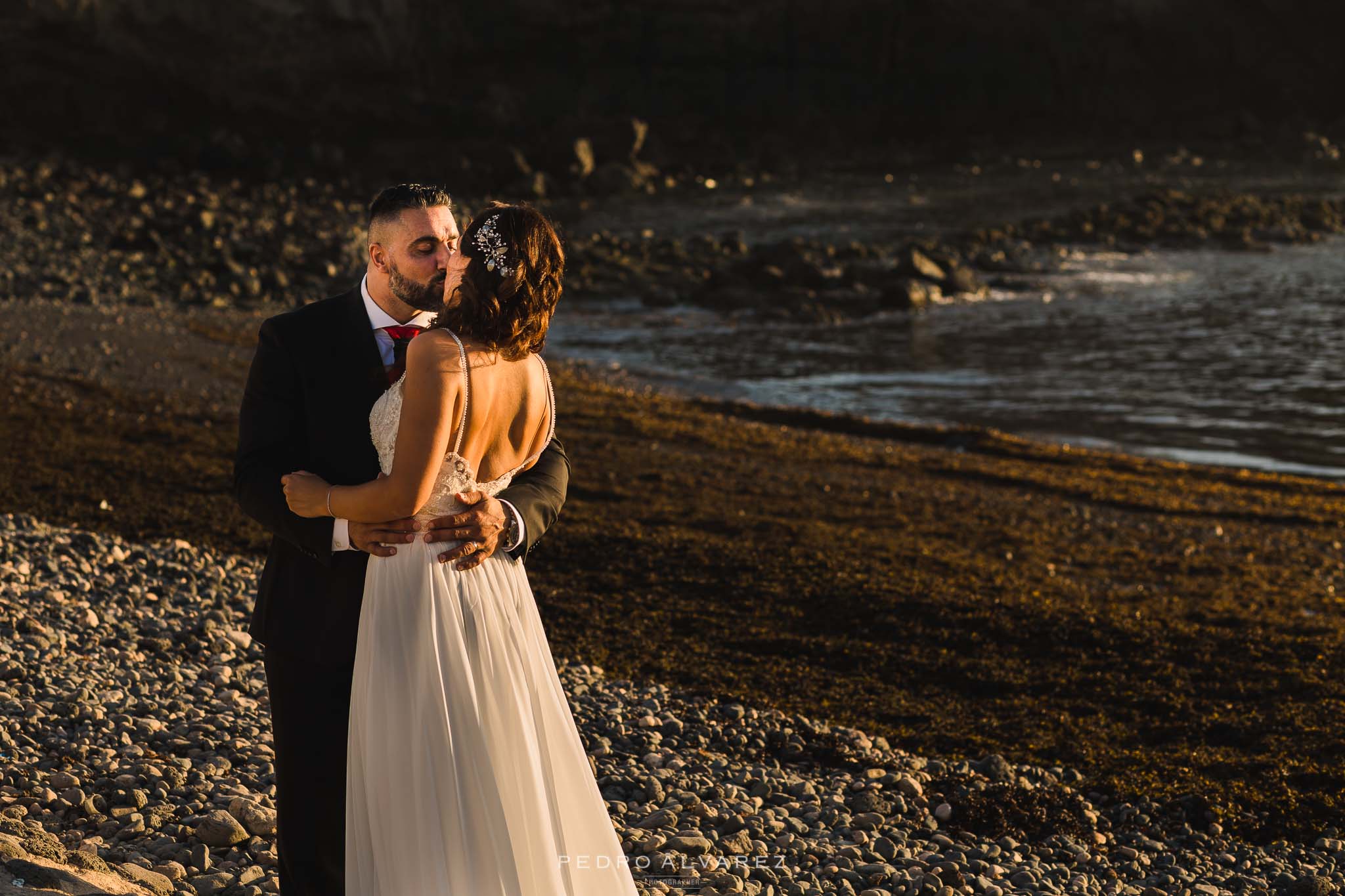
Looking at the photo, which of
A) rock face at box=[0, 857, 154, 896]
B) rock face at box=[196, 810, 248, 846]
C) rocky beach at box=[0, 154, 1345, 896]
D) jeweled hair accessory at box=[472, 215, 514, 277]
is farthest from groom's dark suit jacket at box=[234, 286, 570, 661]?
rock face at box=[196, 810, 248, 846]

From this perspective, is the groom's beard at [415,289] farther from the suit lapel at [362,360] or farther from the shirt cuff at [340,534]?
the shirt cuff at [340,534]

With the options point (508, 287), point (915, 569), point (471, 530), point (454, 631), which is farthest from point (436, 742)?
point (915, 569)

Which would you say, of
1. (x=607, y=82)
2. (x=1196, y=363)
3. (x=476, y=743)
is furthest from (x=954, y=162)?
(x=476, y=743)

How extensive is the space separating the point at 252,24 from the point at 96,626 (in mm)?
42925

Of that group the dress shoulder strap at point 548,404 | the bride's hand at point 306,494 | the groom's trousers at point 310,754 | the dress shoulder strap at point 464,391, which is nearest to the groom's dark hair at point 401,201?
the dress shoulder strap at point 464,391

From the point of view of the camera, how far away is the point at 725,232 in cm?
3450

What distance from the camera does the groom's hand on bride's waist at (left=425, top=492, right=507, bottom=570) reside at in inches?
134

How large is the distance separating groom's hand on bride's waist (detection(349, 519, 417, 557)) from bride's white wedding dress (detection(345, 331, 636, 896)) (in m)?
0.05

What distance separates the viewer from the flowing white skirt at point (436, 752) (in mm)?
3385

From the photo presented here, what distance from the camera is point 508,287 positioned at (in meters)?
3.23

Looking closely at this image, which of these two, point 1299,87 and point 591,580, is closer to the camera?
point 591,580

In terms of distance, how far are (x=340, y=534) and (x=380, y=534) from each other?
117 mm

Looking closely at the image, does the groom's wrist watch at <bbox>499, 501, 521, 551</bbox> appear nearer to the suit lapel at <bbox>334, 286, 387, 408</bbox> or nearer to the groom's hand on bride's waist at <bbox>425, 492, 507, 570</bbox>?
the groom's hand on bride's waist at <bbox>425, 492, 507, 570</bbox>

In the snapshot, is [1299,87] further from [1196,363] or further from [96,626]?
[96,626]
